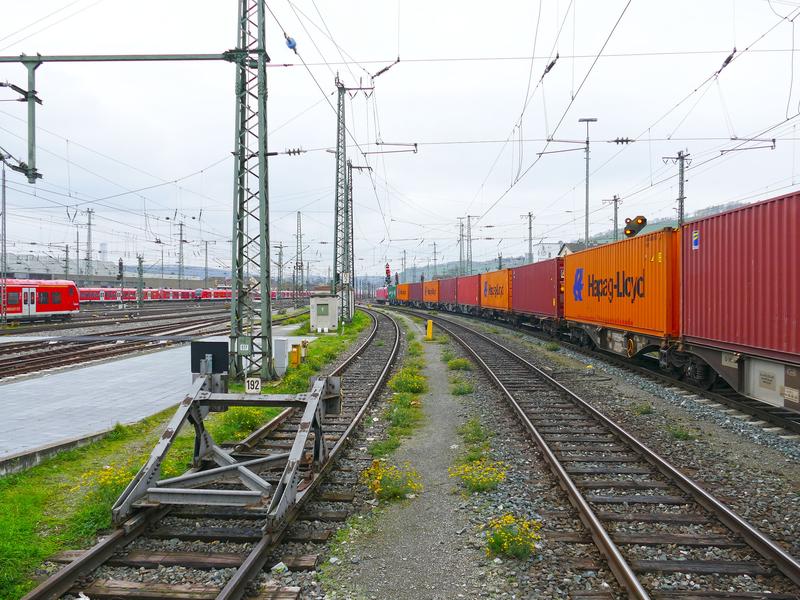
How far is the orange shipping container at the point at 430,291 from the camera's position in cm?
5700

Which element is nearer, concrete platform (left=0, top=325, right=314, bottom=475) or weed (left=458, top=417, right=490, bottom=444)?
concrete platform (left=0, top=325, right=314, bottom=475)

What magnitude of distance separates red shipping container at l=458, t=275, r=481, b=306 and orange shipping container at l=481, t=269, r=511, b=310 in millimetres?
1601

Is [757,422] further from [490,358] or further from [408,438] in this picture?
[490,358]

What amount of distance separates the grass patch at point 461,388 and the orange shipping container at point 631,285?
4.37 meters

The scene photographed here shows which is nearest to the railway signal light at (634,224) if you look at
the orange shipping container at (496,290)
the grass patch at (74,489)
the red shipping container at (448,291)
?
the grass patch at (74,489)

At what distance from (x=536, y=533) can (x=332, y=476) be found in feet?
8.20

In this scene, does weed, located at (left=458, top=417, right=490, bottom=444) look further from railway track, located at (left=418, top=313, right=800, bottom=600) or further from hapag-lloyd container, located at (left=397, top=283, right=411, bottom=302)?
hapag-lloyd container, located at (left=397, top=283, right=411, bottom=302)

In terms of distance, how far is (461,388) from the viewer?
12078 millimetres

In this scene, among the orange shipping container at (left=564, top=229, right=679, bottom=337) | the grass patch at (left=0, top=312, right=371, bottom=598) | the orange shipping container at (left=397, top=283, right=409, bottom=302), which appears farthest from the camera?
the orange shipping container at (left=397, top=283, right=409, bottom=302)

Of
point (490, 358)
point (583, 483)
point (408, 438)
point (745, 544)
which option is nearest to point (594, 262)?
point (490, 358)

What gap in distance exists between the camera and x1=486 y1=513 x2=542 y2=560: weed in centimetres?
454

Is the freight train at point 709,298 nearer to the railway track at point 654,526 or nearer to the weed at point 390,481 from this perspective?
the railway track at point 654,526

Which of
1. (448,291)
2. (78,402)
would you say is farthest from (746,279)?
(448,291)

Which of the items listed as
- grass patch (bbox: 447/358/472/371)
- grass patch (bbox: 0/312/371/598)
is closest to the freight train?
grass patch (bbox: 447/358/472/371)
